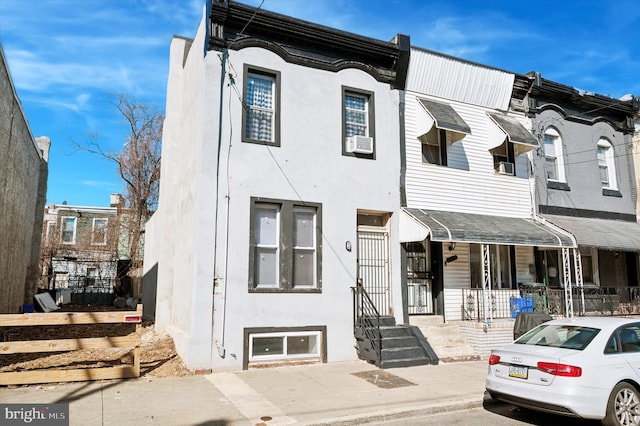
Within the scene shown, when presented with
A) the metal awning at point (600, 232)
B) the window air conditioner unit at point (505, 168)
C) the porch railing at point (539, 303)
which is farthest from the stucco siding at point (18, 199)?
the metal awning at point (600, 232)

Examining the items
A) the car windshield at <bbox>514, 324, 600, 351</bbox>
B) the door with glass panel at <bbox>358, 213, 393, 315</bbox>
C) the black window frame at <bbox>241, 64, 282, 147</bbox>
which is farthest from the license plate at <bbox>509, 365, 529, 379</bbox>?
the black window frame at <bbox>241, 64, 282, 147</bbox>

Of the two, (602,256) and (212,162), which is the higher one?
(212,162)

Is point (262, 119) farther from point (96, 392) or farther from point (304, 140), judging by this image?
point (96, 392)

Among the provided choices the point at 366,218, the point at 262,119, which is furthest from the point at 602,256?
the point at 262,119

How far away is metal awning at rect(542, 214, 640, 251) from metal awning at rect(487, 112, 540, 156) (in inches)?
91.0

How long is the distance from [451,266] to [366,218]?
9.61 feet

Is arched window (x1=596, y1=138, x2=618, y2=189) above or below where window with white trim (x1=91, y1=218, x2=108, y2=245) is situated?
above

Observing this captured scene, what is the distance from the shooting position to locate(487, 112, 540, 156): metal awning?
13406mm

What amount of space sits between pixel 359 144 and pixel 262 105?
2476 millimetres

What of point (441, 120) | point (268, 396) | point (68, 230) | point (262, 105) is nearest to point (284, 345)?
point (268, 396)

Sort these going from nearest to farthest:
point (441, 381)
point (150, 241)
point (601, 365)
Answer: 1. point (601, 365)
2. point (441, 381)
3. point (150, 241)

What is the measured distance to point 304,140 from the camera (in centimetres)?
1109

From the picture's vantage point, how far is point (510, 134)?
13344mm

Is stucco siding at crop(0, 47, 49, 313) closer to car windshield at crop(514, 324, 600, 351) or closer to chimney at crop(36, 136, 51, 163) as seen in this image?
chimney at crop(36, 136, 51, 163)
